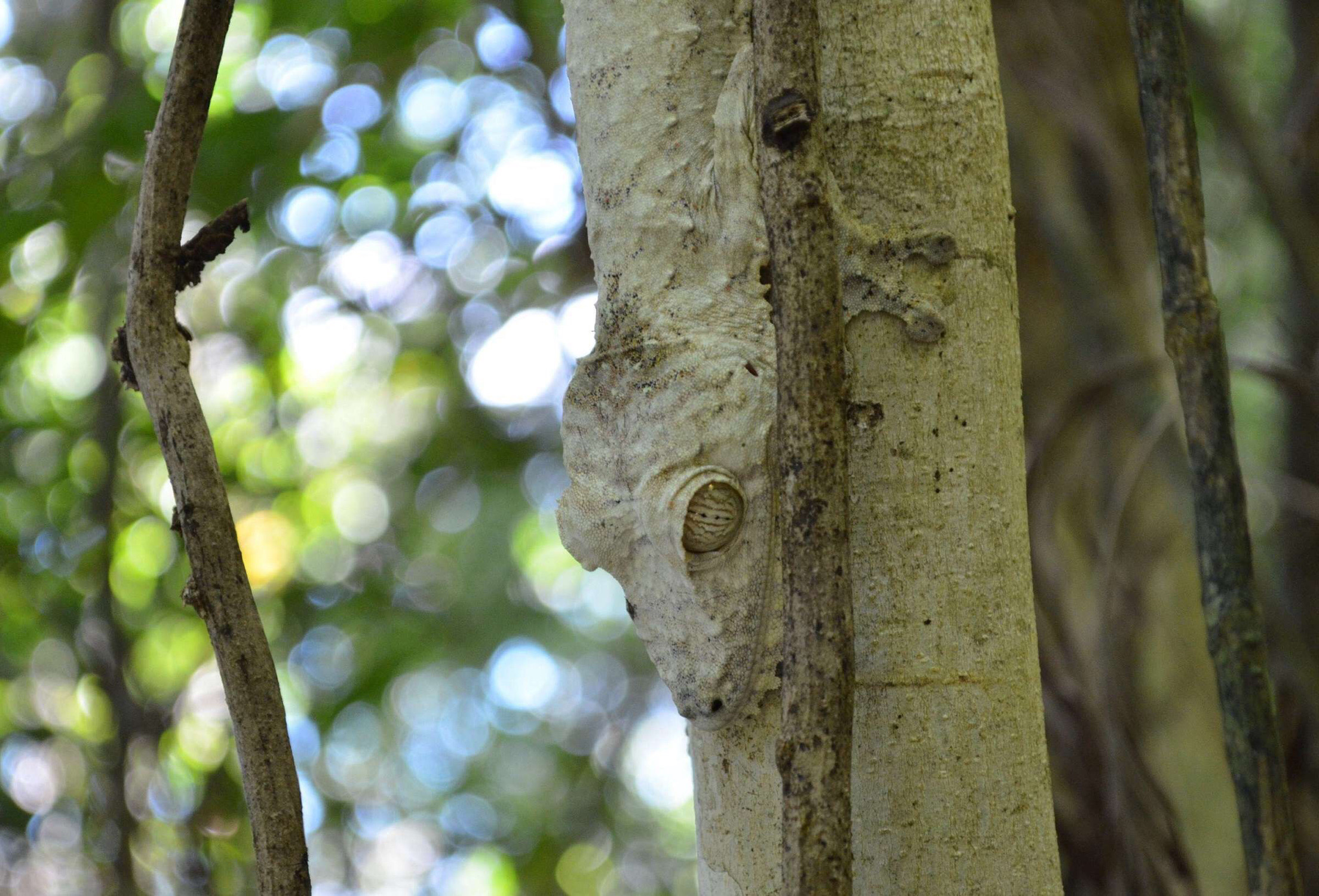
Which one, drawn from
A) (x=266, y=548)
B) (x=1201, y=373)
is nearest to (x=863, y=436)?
(x=1201, y=373)

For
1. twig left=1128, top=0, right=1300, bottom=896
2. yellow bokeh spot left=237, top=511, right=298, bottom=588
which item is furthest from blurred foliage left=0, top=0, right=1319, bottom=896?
twig left=1128, top=0, right=1300, bottom=896

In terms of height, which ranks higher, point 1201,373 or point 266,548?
point 266,548

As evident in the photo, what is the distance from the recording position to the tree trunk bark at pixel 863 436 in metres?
0.48

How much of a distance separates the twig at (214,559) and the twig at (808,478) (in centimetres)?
23

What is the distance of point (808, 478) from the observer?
1.29 feet

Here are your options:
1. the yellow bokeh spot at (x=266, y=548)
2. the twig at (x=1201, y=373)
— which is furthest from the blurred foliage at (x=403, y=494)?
the twig at (x=1201, y=373)

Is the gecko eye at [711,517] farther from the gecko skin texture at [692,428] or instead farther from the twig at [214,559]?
the twig at [214,559]

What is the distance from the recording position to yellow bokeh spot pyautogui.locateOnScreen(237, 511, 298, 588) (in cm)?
246

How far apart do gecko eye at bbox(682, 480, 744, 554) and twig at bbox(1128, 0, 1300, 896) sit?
26 cm

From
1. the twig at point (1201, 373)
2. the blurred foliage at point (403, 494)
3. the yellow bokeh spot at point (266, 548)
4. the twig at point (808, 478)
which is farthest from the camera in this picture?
the yellow bokeh spot at point (266, 548)

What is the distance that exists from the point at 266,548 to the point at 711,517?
7.34 feet

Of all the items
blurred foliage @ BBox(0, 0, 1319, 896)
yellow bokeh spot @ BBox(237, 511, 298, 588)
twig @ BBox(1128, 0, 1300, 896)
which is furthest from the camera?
yellow bokeh spot @ BBox(237, 511, 298, 588)

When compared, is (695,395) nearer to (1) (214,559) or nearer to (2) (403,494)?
(1) (214,559)

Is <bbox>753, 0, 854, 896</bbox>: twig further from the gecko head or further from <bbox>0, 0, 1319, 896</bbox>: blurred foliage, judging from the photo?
<bbox>0, 0, 1319, 896</bbox>: blurred foliage
